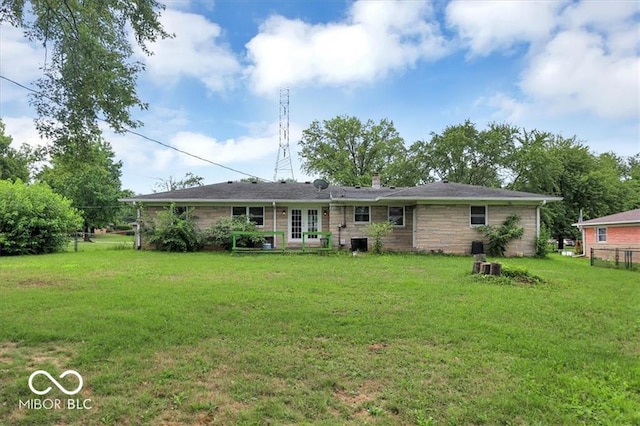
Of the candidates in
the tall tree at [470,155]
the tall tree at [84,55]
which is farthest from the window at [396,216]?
the tall tree at [470,155]

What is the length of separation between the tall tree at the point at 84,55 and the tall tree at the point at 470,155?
103 ft

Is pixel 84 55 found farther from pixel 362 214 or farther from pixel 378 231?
pixel 362 214

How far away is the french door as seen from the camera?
1781 cm

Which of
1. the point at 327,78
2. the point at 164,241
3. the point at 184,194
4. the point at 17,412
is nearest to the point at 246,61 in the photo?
the point at 327,78

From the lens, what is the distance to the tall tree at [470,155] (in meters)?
33.7

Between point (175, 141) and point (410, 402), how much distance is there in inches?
782

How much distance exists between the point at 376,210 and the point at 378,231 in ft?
6.56

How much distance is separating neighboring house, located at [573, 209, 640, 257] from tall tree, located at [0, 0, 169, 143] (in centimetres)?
2012

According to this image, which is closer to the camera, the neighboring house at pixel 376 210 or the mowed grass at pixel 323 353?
the mowed grass at pixel 323 353

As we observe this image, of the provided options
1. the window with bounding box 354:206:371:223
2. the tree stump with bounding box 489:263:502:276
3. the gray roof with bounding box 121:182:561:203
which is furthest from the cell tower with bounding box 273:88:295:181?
the tree stump with bounding box 489:263:502:276

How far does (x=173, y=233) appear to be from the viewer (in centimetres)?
1588

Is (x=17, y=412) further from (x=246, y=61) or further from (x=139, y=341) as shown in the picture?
(x=246, y=61)

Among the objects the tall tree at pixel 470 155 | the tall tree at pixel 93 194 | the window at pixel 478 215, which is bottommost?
the window at pixel 478 215

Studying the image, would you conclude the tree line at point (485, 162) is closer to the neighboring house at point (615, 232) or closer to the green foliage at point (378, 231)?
the neighboring house at point (615, 232)
